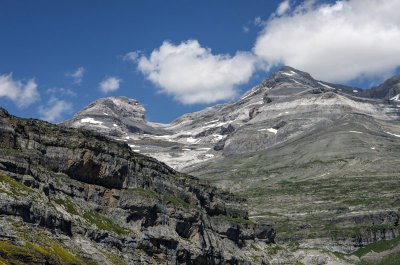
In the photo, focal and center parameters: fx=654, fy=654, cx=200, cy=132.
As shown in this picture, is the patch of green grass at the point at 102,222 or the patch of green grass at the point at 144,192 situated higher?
the patch of green grass at the point at 144,192

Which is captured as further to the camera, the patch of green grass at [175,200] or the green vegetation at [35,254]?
the patch of green grass at [175,200]

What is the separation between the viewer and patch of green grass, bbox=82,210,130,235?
411 ft

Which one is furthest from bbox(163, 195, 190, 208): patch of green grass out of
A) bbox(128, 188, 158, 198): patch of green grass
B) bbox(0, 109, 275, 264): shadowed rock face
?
bbox(128, 188, 158, 198): patch of green grass

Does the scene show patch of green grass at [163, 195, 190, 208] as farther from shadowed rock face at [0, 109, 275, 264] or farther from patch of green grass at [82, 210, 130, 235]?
patch of green grass at [82, 210, 130, 235]

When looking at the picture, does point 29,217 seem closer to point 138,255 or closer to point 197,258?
point 138,255

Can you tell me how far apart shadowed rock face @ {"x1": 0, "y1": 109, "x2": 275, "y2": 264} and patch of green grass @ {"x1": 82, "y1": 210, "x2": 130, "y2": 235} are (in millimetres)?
307

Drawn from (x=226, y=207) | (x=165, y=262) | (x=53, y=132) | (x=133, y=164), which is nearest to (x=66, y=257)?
(x=165, y=262)

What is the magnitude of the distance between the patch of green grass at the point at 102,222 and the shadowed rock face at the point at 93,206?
12.1 inches

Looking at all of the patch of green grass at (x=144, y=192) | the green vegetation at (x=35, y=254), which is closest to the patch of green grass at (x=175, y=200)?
the patch of green grass at (x=144, y=192)

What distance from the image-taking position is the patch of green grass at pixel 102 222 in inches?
4926

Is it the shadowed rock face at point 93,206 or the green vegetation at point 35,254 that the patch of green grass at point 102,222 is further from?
the green vegetation at point 35,254

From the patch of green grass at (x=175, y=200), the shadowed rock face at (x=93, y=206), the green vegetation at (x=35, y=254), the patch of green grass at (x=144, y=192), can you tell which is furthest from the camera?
the patch of green grass at (x=175, y=200)

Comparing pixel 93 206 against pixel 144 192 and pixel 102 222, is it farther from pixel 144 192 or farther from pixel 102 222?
pixel 144 192

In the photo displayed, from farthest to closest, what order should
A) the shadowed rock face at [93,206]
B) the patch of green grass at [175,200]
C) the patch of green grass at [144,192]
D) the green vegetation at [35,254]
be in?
the patch of green grass at [175,200] → the patch of green grass at [144,192] → the shadowed rock face at [93,206] → the green vegetation at [35,254]
